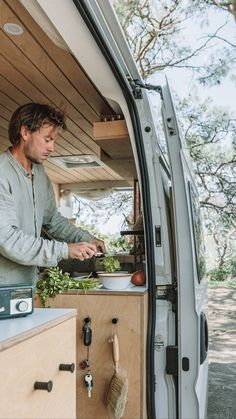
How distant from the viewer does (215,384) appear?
329 cm

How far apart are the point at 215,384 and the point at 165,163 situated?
2.24m

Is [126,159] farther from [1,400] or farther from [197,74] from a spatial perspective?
→ [197,74]

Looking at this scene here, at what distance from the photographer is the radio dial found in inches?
41.1

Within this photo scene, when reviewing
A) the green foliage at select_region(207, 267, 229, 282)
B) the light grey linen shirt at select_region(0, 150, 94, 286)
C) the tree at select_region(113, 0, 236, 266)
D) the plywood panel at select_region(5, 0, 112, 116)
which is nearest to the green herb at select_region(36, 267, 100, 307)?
the light grey linen shirt at select_region(0, 150, 94, 286)

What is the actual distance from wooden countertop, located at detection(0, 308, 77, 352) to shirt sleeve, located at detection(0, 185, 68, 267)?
0.73 ft

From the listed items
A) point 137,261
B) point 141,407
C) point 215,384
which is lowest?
point 215,384

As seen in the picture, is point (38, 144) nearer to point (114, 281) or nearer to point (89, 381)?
point (114, 281)

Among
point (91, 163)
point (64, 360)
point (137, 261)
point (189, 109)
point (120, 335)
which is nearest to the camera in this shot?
point (64, 360)

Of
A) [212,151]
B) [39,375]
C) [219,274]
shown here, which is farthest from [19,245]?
[219,274]

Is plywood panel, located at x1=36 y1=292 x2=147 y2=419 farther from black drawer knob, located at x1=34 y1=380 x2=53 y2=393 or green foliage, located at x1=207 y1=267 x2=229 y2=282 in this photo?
green foliage, located at x1=207 y1=267 x2=229 y2=282

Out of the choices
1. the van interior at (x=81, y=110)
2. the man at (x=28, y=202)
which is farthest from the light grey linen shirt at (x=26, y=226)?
the van interior at (x=81, y=110)

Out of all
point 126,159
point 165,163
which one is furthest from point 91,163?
point 165,163

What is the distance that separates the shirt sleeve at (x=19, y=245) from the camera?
127 centimetres

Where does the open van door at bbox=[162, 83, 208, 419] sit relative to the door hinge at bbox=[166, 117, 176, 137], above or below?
below
